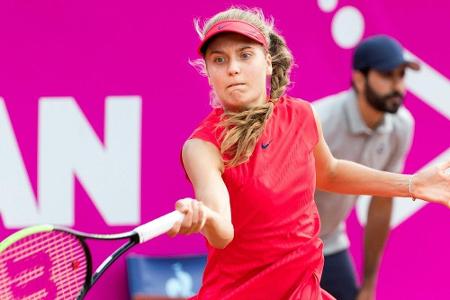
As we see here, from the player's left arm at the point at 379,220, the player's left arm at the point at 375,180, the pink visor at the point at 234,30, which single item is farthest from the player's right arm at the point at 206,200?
the player's left arm at the point at 379,220

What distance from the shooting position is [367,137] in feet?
18.2

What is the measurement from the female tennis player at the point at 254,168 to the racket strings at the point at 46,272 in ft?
1.24

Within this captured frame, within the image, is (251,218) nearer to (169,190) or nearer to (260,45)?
(260,45)

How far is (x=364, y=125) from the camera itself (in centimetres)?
555

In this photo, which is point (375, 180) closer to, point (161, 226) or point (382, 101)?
point (161, 226)

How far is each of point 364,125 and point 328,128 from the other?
167mm

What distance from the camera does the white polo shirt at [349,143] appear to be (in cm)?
551

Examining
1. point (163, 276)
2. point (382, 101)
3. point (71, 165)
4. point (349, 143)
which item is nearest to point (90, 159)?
point (71, 165)

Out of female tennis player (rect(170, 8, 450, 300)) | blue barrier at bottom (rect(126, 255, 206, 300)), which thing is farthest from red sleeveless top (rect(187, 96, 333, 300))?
blue barrier at bottom (rect(126, 255, 206, 300))

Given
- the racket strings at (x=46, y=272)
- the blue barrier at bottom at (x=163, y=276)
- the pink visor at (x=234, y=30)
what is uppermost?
the pink visor at (x=234, y=30)

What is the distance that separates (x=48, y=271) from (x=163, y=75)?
209 centimetres

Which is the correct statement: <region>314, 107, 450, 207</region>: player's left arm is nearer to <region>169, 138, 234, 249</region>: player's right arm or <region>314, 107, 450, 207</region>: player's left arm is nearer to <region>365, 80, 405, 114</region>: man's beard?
<region>169, 138, 234, 249</region>: player's right arm

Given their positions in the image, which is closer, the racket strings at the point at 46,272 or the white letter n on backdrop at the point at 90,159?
the racket strings at the point at 46,272

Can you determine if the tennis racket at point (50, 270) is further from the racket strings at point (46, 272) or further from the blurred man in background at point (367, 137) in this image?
the blurred man in background at point (367, 137)
